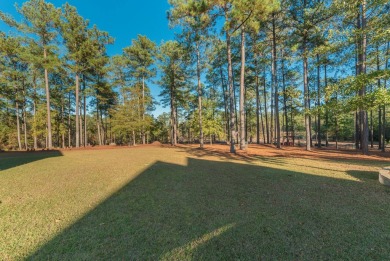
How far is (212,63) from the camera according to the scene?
2052 cm

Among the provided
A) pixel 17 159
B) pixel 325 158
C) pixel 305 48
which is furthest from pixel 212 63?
pixel 17 159

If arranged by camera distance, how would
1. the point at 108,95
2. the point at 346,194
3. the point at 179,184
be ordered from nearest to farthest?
the point at 346,194, the point at 179,184, the point at 108,95

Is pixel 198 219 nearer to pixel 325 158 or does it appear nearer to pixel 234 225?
pixel 234 225

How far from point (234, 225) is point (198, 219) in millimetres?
580

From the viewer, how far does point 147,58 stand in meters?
21.4

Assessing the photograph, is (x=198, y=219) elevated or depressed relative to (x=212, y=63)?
depressed

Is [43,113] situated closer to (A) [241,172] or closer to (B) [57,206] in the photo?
(B) [57,206]

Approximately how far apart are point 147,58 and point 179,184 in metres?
20.3

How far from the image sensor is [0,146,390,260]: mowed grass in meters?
2.07

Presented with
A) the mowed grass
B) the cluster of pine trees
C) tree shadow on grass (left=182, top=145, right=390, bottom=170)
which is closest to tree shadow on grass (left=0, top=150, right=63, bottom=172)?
the mowed grass

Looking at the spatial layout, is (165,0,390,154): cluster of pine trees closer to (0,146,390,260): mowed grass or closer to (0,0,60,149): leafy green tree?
(0,146,390,260): mowed grass

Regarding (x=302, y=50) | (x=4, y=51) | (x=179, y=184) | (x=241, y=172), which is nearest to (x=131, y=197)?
(x=179, y=184)

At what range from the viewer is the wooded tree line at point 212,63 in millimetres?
8921

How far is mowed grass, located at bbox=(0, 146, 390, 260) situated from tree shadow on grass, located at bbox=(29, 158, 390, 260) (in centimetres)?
1
